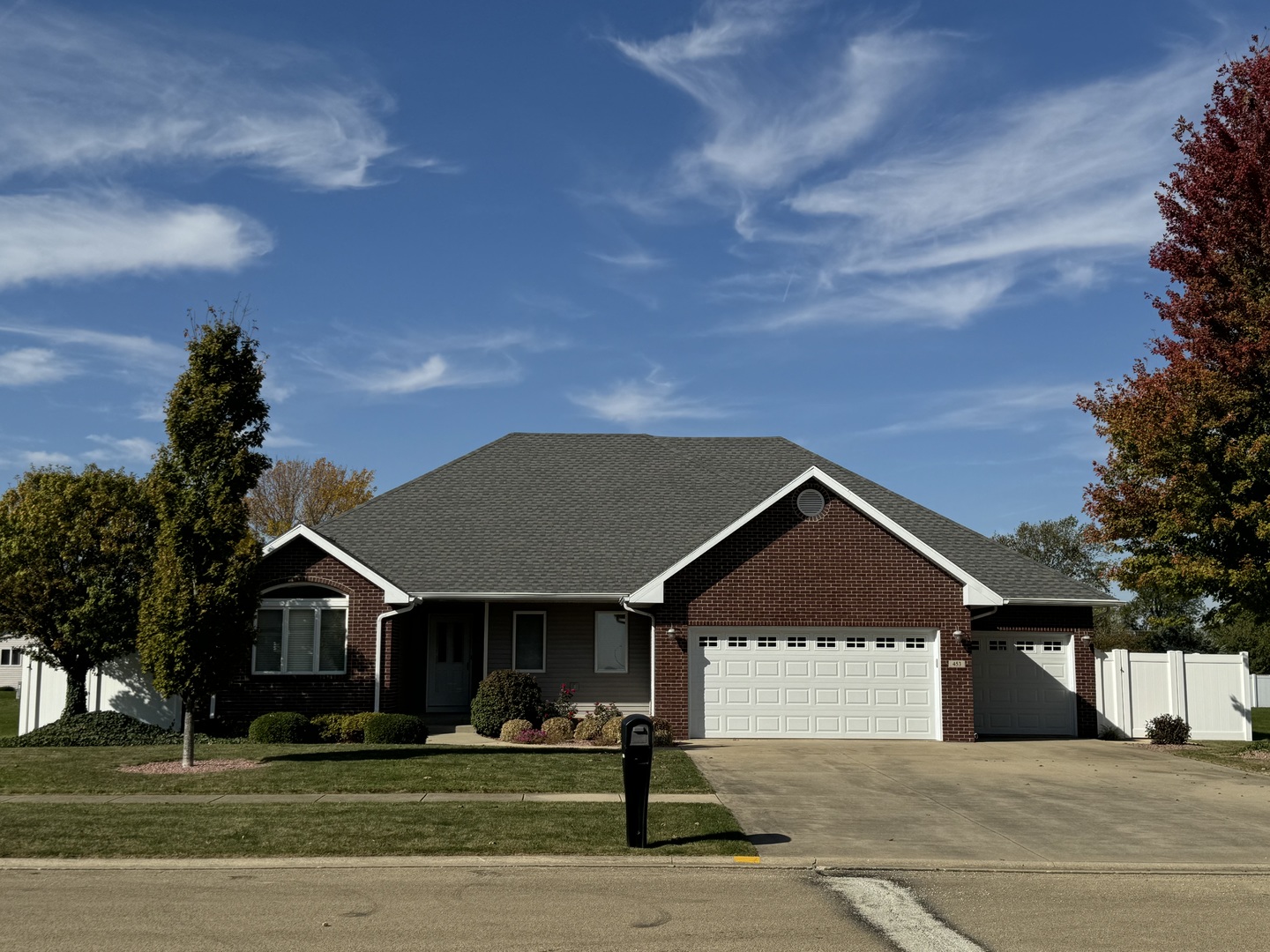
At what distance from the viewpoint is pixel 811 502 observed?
24.0 metres

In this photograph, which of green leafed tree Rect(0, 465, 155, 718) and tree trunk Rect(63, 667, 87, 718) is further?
tree trunk Rect(63, 667, 87, 718)

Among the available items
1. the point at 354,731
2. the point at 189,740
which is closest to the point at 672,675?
the point at 354,731

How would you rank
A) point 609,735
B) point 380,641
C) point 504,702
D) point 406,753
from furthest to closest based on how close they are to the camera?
point 380,641 < point 504,702 < point 609,735 < point 406,753

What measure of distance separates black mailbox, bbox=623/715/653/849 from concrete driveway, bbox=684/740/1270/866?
1.29 metres

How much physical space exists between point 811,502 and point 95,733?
595 inches

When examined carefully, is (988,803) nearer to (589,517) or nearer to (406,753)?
(406,753)

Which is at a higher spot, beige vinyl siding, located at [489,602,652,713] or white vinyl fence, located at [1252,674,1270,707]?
beige vinyl siding, located at [489,602,652,713]

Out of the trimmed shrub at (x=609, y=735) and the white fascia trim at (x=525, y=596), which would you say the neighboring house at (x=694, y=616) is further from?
the trimmed shrub at (x=609, y=735)

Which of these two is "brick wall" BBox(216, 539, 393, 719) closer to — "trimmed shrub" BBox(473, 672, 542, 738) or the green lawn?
"trimmed shrub" BBox(473, 672, 542, 738)

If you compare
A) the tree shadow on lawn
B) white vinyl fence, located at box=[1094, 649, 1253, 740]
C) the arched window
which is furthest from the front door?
white vinyl fence, located at box=[1094, 649, 1253, 740]

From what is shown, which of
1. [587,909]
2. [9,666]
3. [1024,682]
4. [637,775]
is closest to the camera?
[587,909]

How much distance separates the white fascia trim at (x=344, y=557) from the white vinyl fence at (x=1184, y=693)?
51.1 ft

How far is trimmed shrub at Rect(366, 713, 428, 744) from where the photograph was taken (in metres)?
21.8

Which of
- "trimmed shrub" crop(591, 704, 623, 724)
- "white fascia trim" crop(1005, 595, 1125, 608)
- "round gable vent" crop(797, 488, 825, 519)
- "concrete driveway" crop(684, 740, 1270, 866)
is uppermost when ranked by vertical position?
"round gable vent" crop(797, 488, 825, 519)
